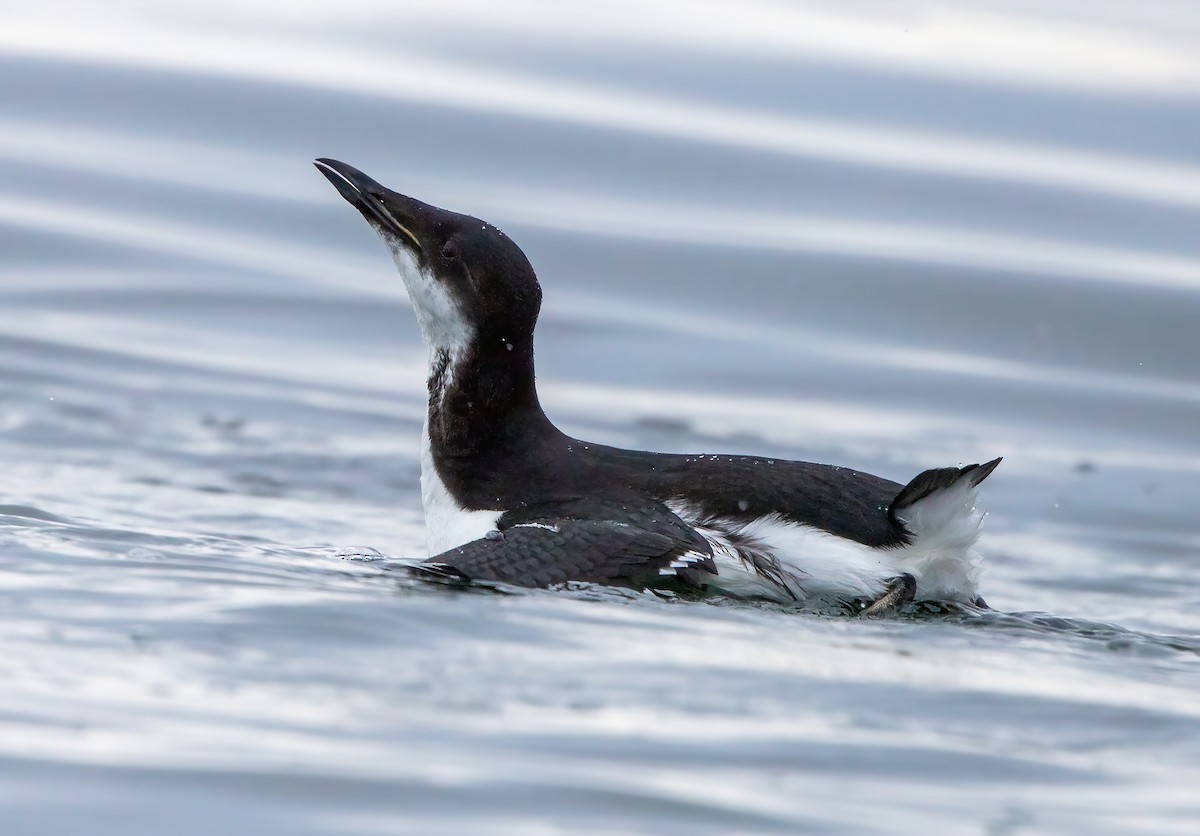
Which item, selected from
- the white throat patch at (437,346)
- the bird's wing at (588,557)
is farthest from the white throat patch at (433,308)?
the bird's wing at (588,557)

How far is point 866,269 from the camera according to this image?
9695 mm

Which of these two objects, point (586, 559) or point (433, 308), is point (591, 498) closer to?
point (586, 559)

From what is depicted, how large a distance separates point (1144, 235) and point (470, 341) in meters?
5.18

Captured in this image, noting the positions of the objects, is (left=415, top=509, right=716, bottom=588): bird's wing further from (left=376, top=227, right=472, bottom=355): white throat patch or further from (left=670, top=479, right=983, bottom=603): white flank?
(left=376, top=227, right=472, bottom=355): white throat patch

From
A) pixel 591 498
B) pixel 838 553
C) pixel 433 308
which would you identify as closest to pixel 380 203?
pixel 433 308

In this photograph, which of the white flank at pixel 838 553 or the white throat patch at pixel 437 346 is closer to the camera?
the white flank at pixel 838 553

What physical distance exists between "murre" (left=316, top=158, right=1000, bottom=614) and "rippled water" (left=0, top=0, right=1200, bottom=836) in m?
0.21

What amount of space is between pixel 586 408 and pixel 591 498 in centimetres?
318

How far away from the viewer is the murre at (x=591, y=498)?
5.00 meters

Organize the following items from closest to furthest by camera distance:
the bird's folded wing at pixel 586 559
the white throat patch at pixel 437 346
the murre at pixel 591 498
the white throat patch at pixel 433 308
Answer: the bird's folded wing at pixel 586 559
the murre at pixel 591 498
the white throat patch at pixel 437 346
the white throat patch at pixel 433 308

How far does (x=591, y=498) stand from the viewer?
5438 millimetres

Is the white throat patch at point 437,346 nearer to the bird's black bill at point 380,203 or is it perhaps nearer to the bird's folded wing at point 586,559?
the bird's black bill at point 380,203

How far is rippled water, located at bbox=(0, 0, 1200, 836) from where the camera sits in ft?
11.4

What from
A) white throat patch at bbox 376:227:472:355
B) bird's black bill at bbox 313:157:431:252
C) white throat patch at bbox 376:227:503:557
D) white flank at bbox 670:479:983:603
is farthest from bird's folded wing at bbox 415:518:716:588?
bird's black bill at bbox 313:157:431:252
